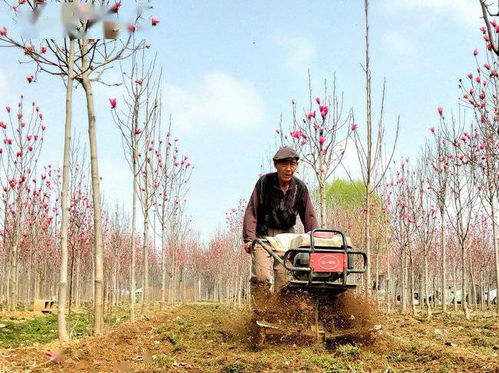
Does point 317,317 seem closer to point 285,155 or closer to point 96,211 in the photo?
point 285,155

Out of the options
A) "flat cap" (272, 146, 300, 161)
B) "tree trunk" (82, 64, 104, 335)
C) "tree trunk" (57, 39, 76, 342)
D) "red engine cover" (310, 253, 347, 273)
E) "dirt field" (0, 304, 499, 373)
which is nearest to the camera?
"dirt field" (0, 304, 499, 373)

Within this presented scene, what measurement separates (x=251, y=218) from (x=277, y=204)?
358 millimetres

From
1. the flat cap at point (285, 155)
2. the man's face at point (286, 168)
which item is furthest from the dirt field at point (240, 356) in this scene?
the flat cap at point (285, 155)

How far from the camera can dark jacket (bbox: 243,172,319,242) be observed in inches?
242

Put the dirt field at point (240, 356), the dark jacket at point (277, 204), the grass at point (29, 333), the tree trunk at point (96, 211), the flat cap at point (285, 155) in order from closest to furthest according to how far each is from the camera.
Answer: the dirt field at point (240, 356)
the flat cap at point (285, 155)
the dark jacket at point (277, 204)
the tree trunk at point (96, 211)
the grass at point (29, 333)

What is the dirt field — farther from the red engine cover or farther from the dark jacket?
the dark jacket

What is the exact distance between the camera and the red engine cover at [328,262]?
16.8 feet

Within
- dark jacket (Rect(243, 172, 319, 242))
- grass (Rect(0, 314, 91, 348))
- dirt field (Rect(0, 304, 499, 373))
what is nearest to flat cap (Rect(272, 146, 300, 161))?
dark jacket (Rect(243, 172, 319, 242))

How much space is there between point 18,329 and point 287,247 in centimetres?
878

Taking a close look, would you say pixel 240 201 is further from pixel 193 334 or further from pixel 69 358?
pixel 69 358

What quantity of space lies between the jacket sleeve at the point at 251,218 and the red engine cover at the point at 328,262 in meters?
0.96

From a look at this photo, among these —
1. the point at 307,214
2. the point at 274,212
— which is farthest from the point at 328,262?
the point at 274,212

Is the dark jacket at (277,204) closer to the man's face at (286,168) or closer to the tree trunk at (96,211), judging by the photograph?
the man's face at (286,168)

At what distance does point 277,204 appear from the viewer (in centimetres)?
618
